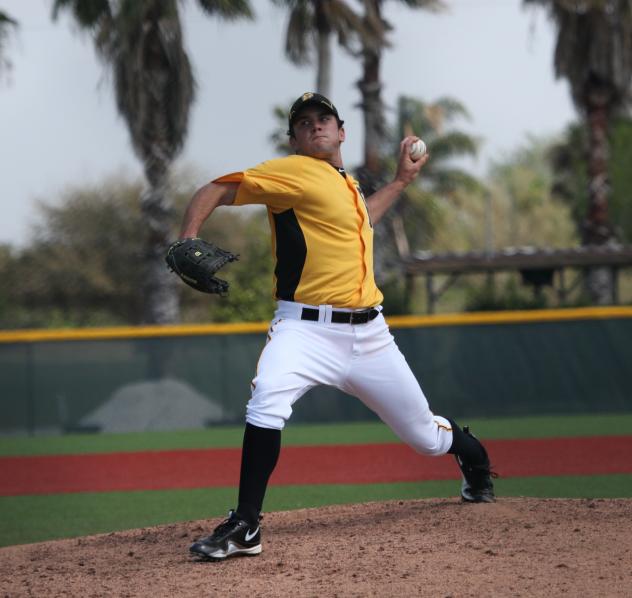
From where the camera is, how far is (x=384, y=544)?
181 inches

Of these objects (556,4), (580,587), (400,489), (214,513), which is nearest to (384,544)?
(580,587)

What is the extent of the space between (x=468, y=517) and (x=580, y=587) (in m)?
1.18

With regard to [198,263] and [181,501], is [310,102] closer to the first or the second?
[198,263]

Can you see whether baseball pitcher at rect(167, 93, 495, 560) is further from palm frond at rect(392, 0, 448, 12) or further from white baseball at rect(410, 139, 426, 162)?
palm frond at rect(392, 0, 448, 12)

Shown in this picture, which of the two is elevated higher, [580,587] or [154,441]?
[580,587]

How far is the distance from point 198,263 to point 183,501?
356cm

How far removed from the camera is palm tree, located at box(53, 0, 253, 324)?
56.9 feet

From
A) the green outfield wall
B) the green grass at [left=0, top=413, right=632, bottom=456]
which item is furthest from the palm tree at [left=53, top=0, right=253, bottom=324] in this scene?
the green grass at [left=0, top=413, right=632, bottom=456]

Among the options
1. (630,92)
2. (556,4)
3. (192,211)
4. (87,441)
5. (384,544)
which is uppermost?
(556,4)

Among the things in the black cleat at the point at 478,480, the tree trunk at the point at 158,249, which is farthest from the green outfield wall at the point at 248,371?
the black cleat at the point at 478,480

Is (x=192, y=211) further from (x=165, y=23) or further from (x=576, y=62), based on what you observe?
(x=576, y=62)

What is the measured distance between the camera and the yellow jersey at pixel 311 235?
15.1 ft

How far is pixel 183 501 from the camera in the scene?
7480 mm

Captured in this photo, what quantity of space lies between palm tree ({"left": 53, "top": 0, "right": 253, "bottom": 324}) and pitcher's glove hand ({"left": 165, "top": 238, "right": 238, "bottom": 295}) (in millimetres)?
13349
